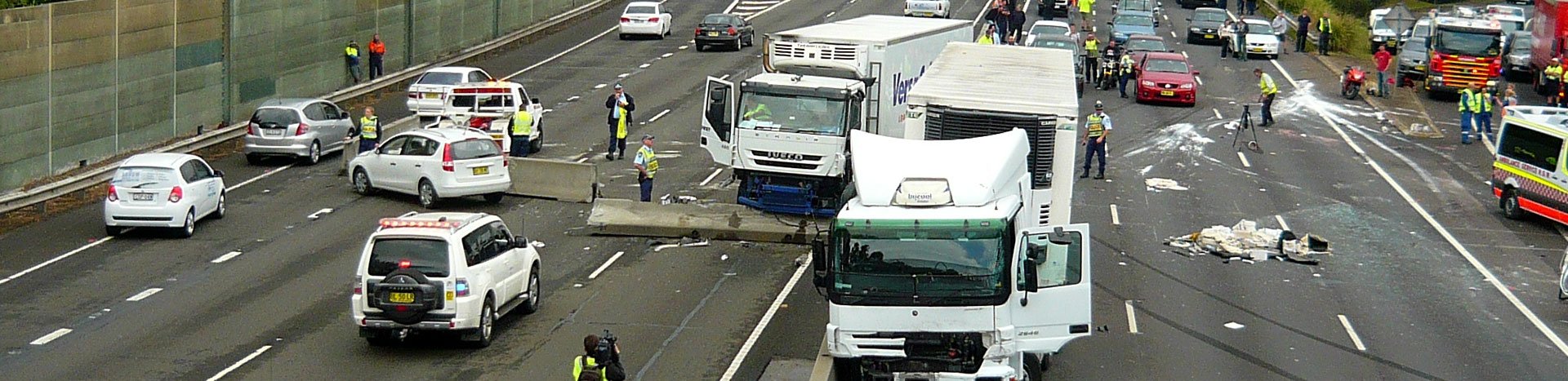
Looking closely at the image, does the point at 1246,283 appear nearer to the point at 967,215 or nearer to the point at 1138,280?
the point at 1138,280

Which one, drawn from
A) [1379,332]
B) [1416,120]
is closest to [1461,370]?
[1379,332]

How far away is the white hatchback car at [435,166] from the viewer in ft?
100

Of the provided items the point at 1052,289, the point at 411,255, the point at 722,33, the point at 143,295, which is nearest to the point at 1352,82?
the point at 722,33

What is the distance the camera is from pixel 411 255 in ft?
66.2

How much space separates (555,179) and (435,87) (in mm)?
9079

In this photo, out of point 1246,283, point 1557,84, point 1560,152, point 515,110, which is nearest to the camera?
point 1246,283

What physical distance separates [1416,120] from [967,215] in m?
31.5

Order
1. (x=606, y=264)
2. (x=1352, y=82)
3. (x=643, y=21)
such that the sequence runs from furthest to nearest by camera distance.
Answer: (x=643, y=21) < (x=1352, y=82) < (x=606, y=264)

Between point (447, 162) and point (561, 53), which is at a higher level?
point (447, 162)

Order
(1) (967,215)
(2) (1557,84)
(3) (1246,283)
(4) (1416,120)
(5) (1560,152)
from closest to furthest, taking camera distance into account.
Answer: (1) (967,215) < (3) (1246,283) < (5) (1560,152) < (4) (1416,120) < (2) (1557,84)

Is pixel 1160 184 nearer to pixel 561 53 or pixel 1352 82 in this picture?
pixel 1352 82

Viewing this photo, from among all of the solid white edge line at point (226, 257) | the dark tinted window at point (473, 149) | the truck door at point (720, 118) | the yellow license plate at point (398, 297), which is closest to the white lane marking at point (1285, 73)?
the truck door at point (720, 118)

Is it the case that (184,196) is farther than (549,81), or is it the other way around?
(549,81)

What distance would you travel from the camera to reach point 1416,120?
4519 centimetres
